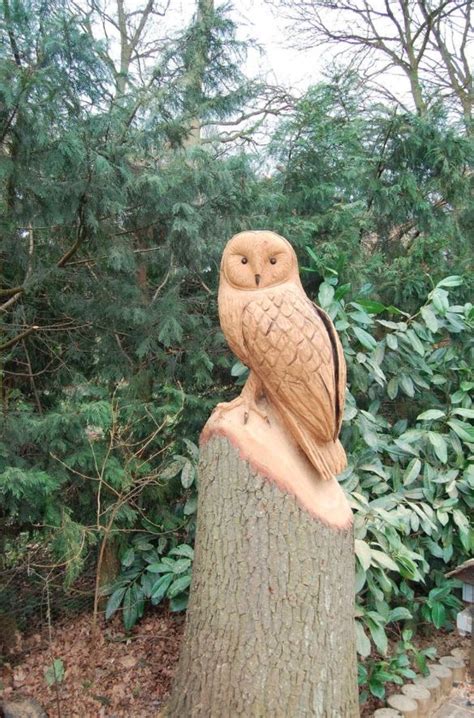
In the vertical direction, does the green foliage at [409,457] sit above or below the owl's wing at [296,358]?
below

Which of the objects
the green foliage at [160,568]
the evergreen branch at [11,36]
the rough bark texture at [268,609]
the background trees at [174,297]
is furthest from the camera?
the green foliage at [160,568]

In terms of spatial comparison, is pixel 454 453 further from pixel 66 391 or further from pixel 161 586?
pixel 66 391

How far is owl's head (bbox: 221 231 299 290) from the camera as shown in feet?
5.66

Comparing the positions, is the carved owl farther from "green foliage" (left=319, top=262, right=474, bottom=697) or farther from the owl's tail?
"green foliage" (left=319, top=262, right=474, bottom=697)

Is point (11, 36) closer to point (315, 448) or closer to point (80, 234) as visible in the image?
point (80, 234)

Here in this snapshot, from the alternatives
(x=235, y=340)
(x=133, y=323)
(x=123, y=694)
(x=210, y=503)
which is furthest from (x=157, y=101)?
(x=123, y=694)

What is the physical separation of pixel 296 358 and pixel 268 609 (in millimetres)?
786

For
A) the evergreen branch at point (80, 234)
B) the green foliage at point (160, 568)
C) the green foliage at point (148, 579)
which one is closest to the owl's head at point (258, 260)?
the evergreen branch at point (80, 234)

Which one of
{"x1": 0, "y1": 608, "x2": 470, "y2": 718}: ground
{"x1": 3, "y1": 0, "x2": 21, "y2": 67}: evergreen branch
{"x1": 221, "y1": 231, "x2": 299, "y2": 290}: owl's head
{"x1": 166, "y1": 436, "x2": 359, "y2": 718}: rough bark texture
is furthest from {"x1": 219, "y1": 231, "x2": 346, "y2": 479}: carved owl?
{"x1": 0, "y1": 608, "x2": 470, "y2": 718}: ground

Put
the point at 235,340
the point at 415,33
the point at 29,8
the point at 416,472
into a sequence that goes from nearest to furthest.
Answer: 1. the point at 235,340
2. the point at 29,8
3. the point at 416,472
4. the point at 415,33

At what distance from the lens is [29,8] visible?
1.86 m

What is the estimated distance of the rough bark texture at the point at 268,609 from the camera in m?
1.63

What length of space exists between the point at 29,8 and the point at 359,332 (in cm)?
193

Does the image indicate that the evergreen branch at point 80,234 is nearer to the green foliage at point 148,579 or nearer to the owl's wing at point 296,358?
the owl's wing at point 296,358
